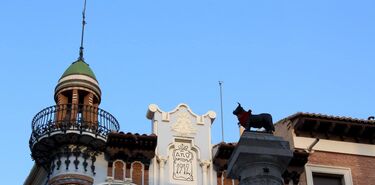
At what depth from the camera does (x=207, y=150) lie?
2533cm

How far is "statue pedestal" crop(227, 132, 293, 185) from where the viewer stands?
48.6 feet

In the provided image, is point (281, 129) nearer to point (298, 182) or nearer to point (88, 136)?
point (298, 182)

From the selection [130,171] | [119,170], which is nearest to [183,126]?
[130,171]

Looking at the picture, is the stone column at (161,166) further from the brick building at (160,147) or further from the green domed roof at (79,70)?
the green domed roof at (79,70)

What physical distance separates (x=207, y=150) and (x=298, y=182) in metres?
3.41

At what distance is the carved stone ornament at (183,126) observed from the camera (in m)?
25.4

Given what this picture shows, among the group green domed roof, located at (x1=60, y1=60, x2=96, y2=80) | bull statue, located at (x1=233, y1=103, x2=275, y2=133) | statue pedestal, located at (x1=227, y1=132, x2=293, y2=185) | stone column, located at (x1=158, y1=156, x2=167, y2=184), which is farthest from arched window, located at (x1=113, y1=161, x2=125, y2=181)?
statue pedestal, located at (x1=227, y1=132, x2=293, y2=185)

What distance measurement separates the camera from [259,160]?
14.9 metres

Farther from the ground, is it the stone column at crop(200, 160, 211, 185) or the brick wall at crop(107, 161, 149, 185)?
the stone column at crop(200, 160, 211, 185)

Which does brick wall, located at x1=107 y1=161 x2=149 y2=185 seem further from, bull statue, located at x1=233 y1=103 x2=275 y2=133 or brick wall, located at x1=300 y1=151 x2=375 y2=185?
bull statue, located at x1=233 y1=103 x2=275 y2=133

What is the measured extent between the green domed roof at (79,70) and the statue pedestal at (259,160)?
11597 millimetres

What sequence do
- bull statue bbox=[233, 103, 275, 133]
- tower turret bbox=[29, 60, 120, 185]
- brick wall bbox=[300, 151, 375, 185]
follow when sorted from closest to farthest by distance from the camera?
bull statue bbox=[233, 103, 275, 133] < tower turret bbox=[29, 60, 120, 185] < brick wall bbox=[300, 151, 375, 185]

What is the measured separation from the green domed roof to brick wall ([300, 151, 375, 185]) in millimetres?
8494

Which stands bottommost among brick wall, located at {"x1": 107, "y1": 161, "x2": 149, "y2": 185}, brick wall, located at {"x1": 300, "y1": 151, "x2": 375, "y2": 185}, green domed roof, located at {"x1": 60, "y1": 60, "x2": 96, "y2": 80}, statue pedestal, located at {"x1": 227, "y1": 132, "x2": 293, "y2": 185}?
statue pedestal, located at {"x1": 227, "y1": 132, "x2": 293, "y2": 185}
